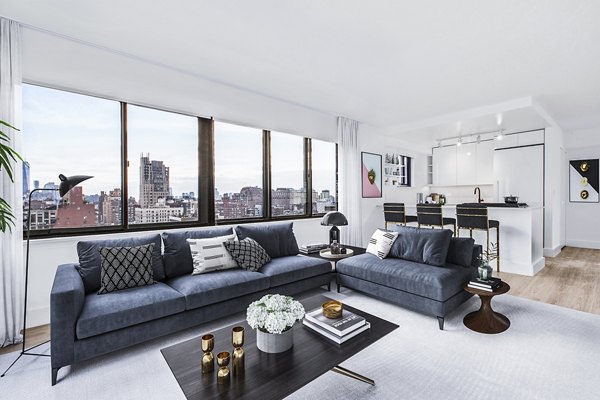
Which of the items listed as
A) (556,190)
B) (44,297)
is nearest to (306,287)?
(44,297)

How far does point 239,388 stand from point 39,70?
329cm

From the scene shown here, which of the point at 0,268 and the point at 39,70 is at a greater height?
the point at 39,70

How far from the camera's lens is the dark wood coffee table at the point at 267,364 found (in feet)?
4.32

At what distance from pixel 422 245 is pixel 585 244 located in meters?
5.91

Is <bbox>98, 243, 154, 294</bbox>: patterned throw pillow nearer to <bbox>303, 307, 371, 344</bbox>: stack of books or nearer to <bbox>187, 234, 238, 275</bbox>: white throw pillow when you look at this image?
<bbox>187, 234, 238, 275</bbox>: white throw pillow

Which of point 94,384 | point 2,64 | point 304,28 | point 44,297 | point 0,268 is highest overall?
point 304,28

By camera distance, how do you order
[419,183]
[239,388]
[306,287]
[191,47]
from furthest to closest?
[419,183] < [306,287] < [191,47] < [239,388]

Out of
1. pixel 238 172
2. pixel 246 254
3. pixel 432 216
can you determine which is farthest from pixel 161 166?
pixel 432 216

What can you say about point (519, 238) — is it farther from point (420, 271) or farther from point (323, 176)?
point (323, 176)

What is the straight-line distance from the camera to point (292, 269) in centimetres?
315

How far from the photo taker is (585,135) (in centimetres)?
618

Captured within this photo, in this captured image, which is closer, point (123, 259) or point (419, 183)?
point (123, 259)

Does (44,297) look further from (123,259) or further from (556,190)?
(556,190)

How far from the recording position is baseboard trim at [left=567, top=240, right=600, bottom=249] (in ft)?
20.5
